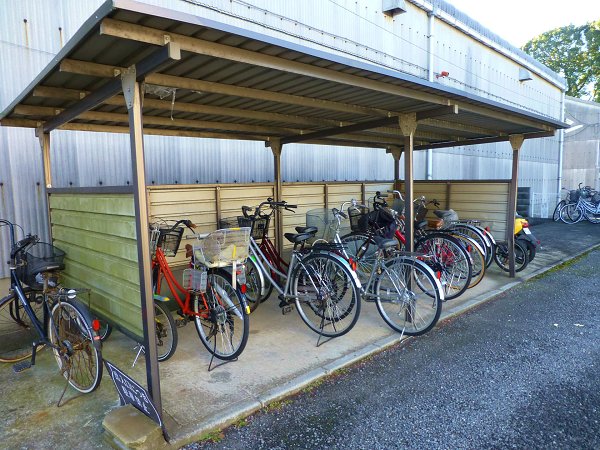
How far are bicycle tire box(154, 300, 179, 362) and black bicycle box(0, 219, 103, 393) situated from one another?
52cm

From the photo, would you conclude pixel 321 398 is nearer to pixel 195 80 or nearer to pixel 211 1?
pixel 195 80

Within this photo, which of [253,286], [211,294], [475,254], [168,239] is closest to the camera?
[211,294]

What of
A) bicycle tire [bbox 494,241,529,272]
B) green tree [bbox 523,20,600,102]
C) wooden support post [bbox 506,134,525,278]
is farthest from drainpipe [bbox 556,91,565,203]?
wooden support post [bbox 506,134,525,278]

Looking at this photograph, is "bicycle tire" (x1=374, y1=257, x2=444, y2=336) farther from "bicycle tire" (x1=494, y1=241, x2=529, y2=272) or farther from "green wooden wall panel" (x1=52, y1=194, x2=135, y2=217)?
"bicycle tire" (x1=494, y1=241, x2=529, y2=272)

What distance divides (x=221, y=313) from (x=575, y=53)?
27280 mm

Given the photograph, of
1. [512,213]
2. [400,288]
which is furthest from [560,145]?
[400,288]

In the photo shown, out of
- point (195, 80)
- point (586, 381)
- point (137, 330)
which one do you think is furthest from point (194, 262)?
point (586, 381)

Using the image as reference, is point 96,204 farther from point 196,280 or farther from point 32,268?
point 196,280

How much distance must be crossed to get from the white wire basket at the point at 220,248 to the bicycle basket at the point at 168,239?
0.38 metres

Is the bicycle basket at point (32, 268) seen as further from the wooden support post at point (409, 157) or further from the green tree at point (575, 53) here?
the green tree at point (575, 53)

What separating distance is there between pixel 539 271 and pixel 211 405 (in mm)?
5703

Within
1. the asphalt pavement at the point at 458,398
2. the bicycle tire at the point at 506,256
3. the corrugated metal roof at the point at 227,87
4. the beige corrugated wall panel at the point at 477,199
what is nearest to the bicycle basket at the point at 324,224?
the corrugated metal roof at the point at 227,87

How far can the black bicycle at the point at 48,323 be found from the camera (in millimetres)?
2654

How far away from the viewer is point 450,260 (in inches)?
189
